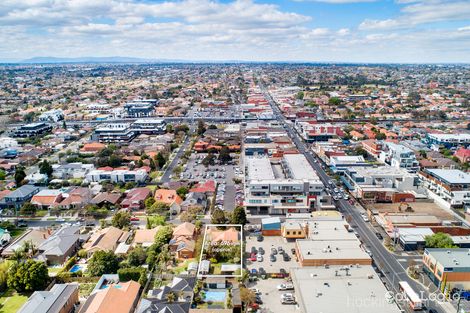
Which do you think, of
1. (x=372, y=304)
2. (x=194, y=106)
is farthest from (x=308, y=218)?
(x=194, y=106)

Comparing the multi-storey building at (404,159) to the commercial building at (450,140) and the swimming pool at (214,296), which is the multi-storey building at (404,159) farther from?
the swimming pool at (214,296)

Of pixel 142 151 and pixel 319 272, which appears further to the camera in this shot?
pixel 142 151

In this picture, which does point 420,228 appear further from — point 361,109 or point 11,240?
point 361,109

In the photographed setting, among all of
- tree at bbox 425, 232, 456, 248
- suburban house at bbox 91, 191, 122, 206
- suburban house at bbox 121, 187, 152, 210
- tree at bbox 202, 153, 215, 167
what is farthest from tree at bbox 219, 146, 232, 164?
tree at bbox 425, 232, 456, 248

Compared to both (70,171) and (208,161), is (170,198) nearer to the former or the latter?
(208,161)

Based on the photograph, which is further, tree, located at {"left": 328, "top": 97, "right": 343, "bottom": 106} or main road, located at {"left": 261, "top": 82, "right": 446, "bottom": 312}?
tree, located at {"left": 328, "top": 97, "right": 343, "bottom": 106}

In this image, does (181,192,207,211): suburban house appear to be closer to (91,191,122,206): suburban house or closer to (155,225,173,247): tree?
(155,225,173,247): tree

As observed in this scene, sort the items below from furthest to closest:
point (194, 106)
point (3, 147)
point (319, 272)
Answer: point (194, 106)
point (3, 147)
point (319, 272)
